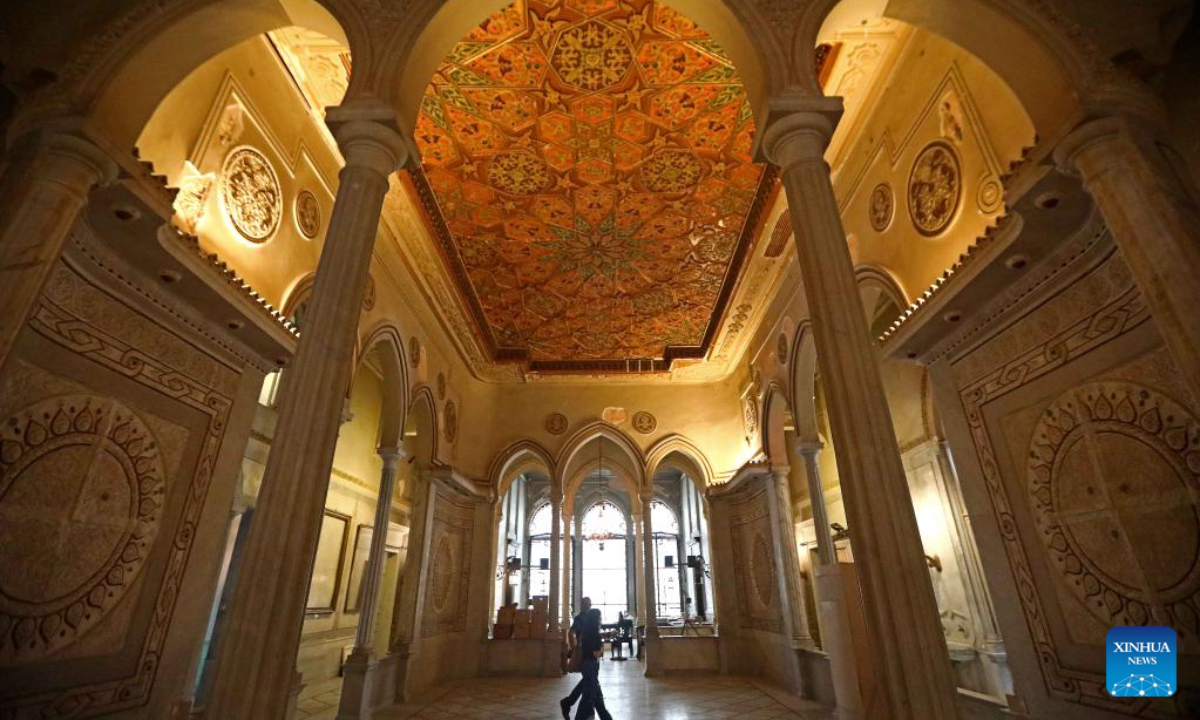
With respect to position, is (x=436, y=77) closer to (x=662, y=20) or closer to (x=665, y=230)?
(x=662, y=20)

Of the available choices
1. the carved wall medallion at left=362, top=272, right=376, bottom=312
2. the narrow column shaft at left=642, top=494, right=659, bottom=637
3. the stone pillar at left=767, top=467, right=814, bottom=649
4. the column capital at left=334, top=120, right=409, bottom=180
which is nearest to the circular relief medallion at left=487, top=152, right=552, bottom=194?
the carved wall medallion at left=362, top=272, right=376, bottom=312

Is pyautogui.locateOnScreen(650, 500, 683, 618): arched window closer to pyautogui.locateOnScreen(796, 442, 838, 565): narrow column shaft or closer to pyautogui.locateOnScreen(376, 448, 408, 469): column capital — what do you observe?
pyautogui.locateOnScreen(796, 442, 838, 565): narrow column shaft

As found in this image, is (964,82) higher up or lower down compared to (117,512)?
higher up

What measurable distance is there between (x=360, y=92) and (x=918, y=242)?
421 cm

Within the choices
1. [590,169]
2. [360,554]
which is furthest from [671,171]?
[360,554]

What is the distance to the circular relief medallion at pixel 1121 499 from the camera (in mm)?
2803

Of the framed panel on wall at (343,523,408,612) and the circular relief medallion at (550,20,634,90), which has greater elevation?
the circular relief medallion at (550,20,634,90)

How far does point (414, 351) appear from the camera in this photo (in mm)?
7723

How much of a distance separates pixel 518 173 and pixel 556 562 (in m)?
6.85

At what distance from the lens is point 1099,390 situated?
128 inches

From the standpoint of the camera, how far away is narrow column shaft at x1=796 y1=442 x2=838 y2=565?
6.77 metres

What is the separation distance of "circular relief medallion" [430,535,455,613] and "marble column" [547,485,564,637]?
176 centimetres

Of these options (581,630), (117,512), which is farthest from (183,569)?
(581,630)

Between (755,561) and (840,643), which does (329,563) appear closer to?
(755,561)
